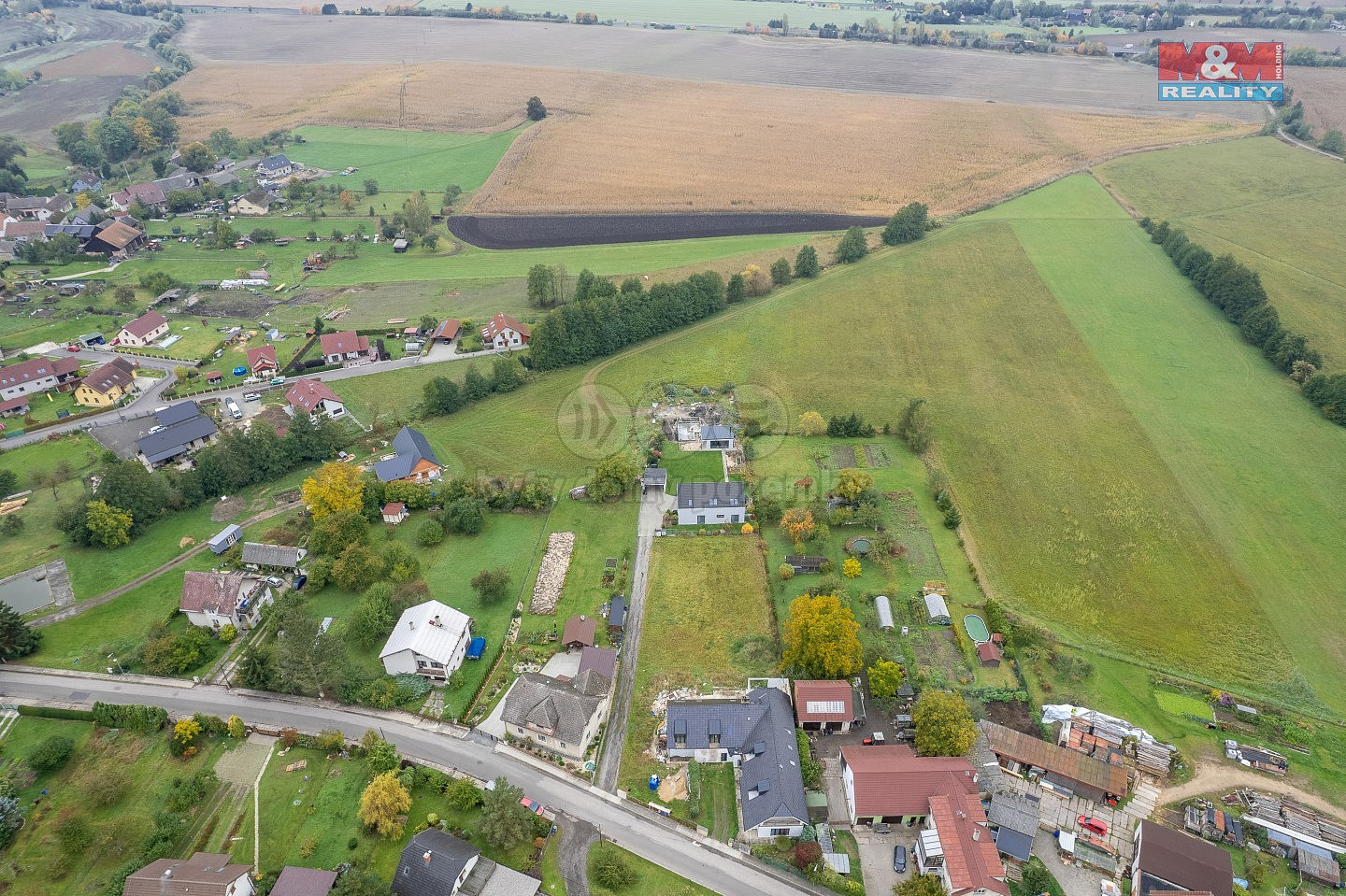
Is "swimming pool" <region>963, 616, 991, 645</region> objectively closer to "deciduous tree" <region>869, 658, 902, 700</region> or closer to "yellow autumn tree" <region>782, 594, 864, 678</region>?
"deciduous tree" <region>869, 658, 902, 700</region>

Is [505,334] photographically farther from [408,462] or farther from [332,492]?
[332,492]

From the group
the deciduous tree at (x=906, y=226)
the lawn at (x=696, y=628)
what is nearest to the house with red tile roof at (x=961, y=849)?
the lawn at (x=696, y=628)

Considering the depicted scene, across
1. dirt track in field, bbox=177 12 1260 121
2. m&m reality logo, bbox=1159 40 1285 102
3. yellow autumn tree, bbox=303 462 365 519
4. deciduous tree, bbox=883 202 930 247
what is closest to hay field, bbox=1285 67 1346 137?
m&m reality logo, bbox=1159 40 1285 102

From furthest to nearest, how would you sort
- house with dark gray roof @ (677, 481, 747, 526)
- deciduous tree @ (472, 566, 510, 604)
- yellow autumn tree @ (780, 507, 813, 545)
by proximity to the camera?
house with dark gray roof @ (677, 481, 747, 526)
yellow autumn tree @ (780, 507, 813, 545)
deciduous tree @ (472, 566, 510, 604)

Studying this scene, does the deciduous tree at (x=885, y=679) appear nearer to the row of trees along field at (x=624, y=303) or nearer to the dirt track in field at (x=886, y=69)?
the row of trees along field at (x=624, y=303)

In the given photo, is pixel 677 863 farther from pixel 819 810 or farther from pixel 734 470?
pixel 734 470

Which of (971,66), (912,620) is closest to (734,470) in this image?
(912,620)
